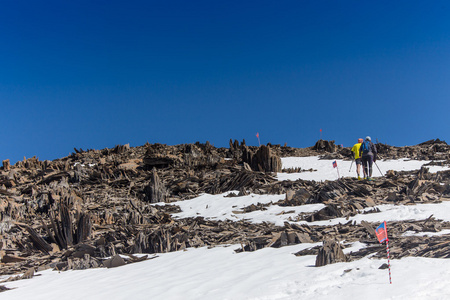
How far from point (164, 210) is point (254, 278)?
946 centimetres

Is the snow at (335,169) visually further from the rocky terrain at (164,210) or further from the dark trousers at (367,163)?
the rocky terrain at (164,210)

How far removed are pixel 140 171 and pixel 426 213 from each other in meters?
15.4

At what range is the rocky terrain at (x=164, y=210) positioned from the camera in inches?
314

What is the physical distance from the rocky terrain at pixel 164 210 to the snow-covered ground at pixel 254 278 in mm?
426

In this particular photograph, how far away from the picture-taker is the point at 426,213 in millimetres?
8945

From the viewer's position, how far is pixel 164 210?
1477 centimetres

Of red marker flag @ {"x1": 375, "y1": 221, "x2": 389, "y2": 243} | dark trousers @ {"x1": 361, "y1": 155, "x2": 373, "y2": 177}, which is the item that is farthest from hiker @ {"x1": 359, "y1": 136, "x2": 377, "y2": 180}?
red marker flag @ {"x1": 375, "y1": 221, "x2": 389, "y2": 243}

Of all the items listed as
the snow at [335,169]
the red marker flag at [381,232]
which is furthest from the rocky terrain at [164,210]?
the snow at [335,169]

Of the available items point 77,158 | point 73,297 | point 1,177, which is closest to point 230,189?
point 73,297

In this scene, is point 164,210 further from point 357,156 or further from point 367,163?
point 357,156

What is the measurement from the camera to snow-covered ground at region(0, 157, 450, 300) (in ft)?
15.3

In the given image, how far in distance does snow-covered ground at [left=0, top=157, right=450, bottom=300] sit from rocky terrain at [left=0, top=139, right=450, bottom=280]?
426 millimetres

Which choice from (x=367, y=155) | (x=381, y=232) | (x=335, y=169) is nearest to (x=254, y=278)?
(x=381, y=232)

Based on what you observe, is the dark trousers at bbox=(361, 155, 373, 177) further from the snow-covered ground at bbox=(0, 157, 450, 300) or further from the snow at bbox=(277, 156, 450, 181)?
the snow-covered ground at bbox=(0, 157, 450, 300)
